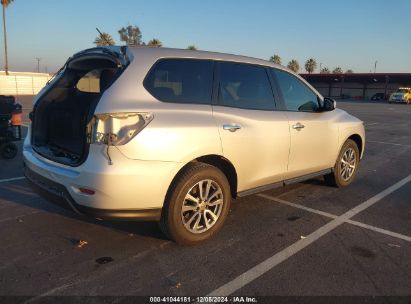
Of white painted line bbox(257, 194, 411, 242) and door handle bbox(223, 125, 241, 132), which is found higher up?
door handle bbox(223, 125, 241, 132)

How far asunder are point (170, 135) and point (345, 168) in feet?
11.6

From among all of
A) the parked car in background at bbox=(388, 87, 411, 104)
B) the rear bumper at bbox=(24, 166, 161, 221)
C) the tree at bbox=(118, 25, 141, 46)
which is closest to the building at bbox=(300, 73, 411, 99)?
the parked car in background at bbox=(388, 87, 411, 104)

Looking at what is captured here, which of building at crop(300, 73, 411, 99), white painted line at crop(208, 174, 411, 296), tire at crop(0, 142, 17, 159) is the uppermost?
building at crop(300, 73, 411, 99)

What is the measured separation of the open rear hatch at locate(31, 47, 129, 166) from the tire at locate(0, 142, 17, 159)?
359 cm

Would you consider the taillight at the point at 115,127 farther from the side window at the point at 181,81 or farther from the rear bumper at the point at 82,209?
the rear bumper at the point at 82,209

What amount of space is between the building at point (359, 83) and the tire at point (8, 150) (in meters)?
54.9

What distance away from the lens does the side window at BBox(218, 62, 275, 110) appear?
417 cm

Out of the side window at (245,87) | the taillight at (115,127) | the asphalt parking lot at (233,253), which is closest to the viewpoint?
the asphalt parking lot at (233,253)

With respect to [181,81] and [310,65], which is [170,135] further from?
[310,65]

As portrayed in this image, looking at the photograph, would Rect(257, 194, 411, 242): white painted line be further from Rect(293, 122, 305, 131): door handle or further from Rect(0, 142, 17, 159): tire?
Rect(0, 142, 17, 159): tire

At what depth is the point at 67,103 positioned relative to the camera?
4480 mm

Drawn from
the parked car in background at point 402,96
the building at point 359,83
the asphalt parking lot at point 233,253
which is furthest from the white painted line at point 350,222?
the building at point 359,83

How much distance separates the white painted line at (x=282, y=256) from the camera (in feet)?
10.3

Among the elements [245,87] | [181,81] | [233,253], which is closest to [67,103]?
A: [181,81]
